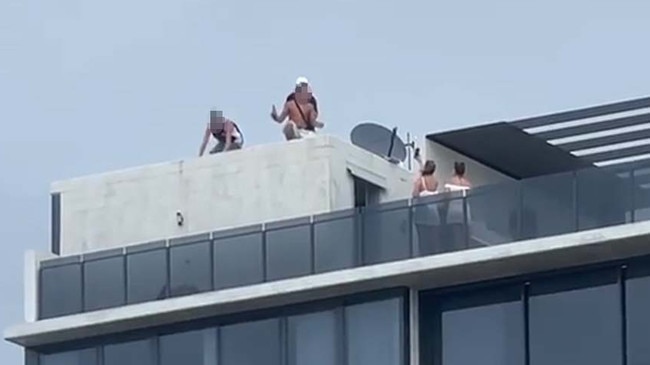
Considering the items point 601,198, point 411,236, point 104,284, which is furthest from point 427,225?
point 104,284

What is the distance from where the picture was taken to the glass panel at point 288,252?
5328cm

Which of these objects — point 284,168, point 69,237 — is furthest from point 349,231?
point 69,237

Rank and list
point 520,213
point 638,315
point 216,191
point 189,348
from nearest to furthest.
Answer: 1. point 638,315
2. point 520,213
3. point 189,348
4. point 216,191

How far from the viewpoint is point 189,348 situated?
54.0 metres

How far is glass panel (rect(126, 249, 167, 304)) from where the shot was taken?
54.5 meters

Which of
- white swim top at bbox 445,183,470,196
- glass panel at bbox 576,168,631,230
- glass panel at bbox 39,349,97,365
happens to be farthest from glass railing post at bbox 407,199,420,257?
glass panel at bbox 39,349,97,365

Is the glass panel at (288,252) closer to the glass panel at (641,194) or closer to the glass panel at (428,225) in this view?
the glass panel at (428,225)

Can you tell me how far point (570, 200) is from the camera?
169 feet

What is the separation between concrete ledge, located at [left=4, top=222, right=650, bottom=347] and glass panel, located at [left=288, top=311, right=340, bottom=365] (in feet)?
1.02

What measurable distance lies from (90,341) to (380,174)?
5029mm

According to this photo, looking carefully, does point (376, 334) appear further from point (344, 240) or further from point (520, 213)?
point (520, 213)

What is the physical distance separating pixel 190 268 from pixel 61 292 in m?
2.36

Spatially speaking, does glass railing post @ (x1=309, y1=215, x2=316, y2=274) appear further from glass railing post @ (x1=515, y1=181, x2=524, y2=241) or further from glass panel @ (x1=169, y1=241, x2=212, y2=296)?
glass railing post @ (x1=515, y1=181, x2=524, y2=241)

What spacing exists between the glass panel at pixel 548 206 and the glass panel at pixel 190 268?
5184 millimetres
